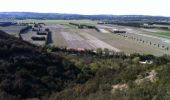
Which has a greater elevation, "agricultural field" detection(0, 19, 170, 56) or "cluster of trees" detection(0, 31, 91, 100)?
"cluster of trees" detection(0, 31, 91, 100)

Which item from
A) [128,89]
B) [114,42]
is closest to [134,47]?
[114,42]

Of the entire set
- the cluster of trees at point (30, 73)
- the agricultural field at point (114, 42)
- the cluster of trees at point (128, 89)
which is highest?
the cluster of trees at point (128, 89)

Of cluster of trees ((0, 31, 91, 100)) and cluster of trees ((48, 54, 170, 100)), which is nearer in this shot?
cluster of trees ((48, 54, 170, 100))

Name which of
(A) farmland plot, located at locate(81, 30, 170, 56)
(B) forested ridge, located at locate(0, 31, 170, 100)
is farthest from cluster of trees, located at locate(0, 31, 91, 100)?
(A) farmland plot, located at locate(81, 30, 170, 56)

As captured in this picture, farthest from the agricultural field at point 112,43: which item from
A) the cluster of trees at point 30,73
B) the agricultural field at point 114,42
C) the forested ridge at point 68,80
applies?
A: the forested ridge at point 68,80

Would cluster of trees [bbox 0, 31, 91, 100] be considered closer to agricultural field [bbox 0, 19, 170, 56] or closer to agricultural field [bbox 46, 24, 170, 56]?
A: agricultural field [bbox 0, 19, 170, 56]

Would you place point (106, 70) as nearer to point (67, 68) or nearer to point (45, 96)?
point (67, 68)

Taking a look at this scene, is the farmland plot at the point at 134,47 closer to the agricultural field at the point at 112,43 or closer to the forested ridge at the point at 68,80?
the agricultural field at the point at 112,43

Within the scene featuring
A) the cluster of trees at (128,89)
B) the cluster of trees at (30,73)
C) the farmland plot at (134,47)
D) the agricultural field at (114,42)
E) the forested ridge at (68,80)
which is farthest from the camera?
the agricultural field at (114,42)

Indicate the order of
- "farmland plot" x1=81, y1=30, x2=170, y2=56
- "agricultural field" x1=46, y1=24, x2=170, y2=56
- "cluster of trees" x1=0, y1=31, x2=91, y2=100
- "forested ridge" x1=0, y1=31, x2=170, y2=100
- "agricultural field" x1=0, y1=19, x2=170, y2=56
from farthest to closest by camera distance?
"agricultural field" x1=0, y1=19, x2=170, y2=56
"agricultural field" x1=46, y1=24, x2=170, y2=56
"farmland plot" x1=81, y1=30, x2=170, y2=56
"cluster of trees" x1=0, y1=31, x2=91, y2=100
"forested ridge" x1=0, y1=31, x2=170, y2=100

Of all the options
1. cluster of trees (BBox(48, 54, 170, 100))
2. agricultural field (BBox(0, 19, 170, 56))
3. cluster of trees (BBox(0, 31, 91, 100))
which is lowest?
agricultural field (BBox(0, 19, 170, 56))
